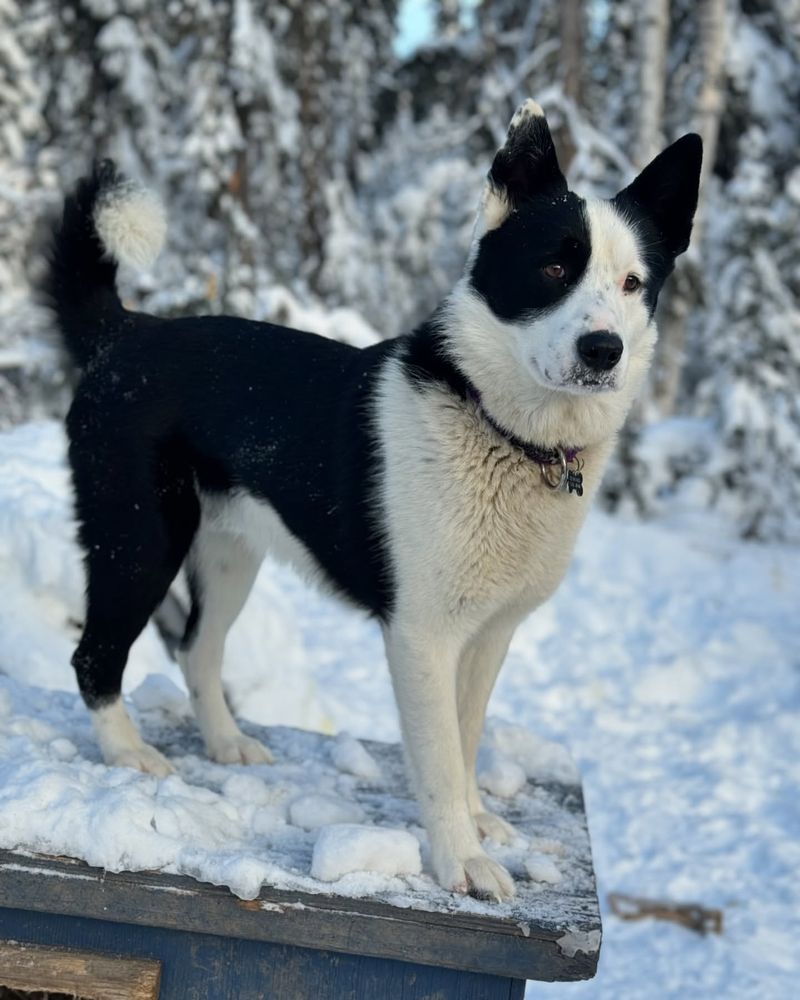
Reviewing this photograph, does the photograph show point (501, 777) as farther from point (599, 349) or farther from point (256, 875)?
point (599, 349)

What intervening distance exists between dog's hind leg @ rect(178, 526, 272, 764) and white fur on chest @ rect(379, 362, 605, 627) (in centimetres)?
80

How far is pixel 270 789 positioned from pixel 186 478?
0.81m

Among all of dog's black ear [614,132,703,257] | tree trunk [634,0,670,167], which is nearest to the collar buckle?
dog's black ear [614,132,703,257]

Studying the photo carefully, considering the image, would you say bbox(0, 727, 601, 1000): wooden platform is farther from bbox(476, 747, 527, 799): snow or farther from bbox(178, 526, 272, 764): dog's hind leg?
bbox(178, 526, 272, 764): dog's hind leg

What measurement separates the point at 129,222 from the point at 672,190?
4.49ft

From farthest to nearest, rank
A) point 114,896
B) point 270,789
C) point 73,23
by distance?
1. point 73,23
2. point 270,789
3. point 114,896

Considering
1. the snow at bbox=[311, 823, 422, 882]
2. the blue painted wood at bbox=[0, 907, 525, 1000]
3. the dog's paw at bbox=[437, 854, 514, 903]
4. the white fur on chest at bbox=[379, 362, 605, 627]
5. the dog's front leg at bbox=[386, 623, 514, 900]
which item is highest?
the white fur on chest at bbox=[379, 362, 605, 627]

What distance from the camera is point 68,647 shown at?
419cm

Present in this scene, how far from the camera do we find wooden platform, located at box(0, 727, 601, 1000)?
2117 millimetres

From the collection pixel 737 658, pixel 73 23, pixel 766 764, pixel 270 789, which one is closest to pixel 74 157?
pixel 73 23

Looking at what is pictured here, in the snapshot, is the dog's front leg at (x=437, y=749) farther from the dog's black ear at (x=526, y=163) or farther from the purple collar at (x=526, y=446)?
the dog's black ear at (x=526, y=163)

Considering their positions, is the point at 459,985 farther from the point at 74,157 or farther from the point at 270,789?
the point at 74,157

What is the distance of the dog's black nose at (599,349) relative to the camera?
2.08 meters

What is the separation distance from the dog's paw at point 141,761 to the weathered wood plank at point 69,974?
Answer: 0.56 m
